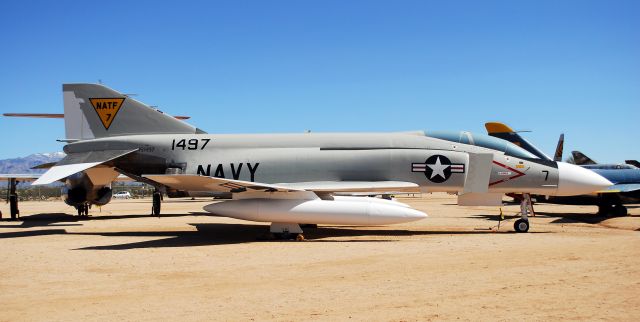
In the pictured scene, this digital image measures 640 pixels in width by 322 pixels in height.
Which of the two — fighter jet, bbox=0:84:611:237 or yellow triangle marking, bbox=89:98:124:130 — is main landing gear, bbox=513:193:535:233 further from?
yellow triangle marking, bbox=89:98:124:130

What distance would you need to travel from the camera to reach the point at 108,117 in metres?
16.4

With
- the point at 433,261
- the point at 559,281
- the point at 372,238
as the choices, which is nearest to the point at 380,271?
the point at 433,261

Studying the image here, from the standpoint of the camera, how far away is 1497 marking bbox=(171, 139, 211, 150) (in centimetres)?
1530

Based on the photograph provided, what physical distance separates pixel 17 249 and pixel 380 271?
906 cm

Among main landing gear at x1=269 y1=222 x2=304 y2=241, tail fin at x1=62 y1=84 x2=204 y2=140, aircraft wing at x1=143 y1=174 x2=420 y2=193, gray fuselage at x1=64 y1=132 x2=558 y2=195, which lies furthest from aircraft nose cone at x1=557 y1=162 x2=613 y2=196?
tail fin at x1=62 y1=84 x2=204 y2=140

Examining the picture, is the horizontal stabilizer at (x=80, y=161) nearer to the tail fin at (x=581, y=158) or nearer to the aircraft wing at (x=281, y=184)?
the aircraft wing at (x=281, y=184)

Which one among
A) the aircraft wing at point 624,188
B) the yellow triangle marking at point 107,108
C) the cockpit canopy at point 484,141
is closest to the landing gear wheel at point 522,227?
the cockpit canopy at point 484,141

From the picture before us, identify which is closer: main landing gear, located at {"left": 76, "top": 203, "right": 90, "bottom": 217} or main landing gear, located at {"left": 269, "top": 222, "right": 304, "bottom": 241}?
main landing gear, located at {"left": 269, "top": 222, "right": 304, "bottom": 241}

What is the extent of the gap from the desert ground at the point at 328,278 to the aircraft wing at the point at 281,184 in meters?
1.35

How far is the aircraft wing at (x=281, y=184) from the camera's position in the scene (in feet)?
41.4

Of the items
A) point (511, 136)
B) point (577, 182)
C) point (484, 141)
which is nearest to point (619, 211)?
point (511, 136)

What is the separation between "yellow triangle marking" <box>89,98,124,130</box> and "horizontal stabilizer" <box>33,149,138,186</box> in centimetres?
119

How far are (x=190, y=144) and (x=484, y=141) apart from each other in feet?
Answer: 29.6

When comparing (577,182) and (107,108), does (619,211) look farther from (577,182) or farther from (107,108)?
(107,108)
